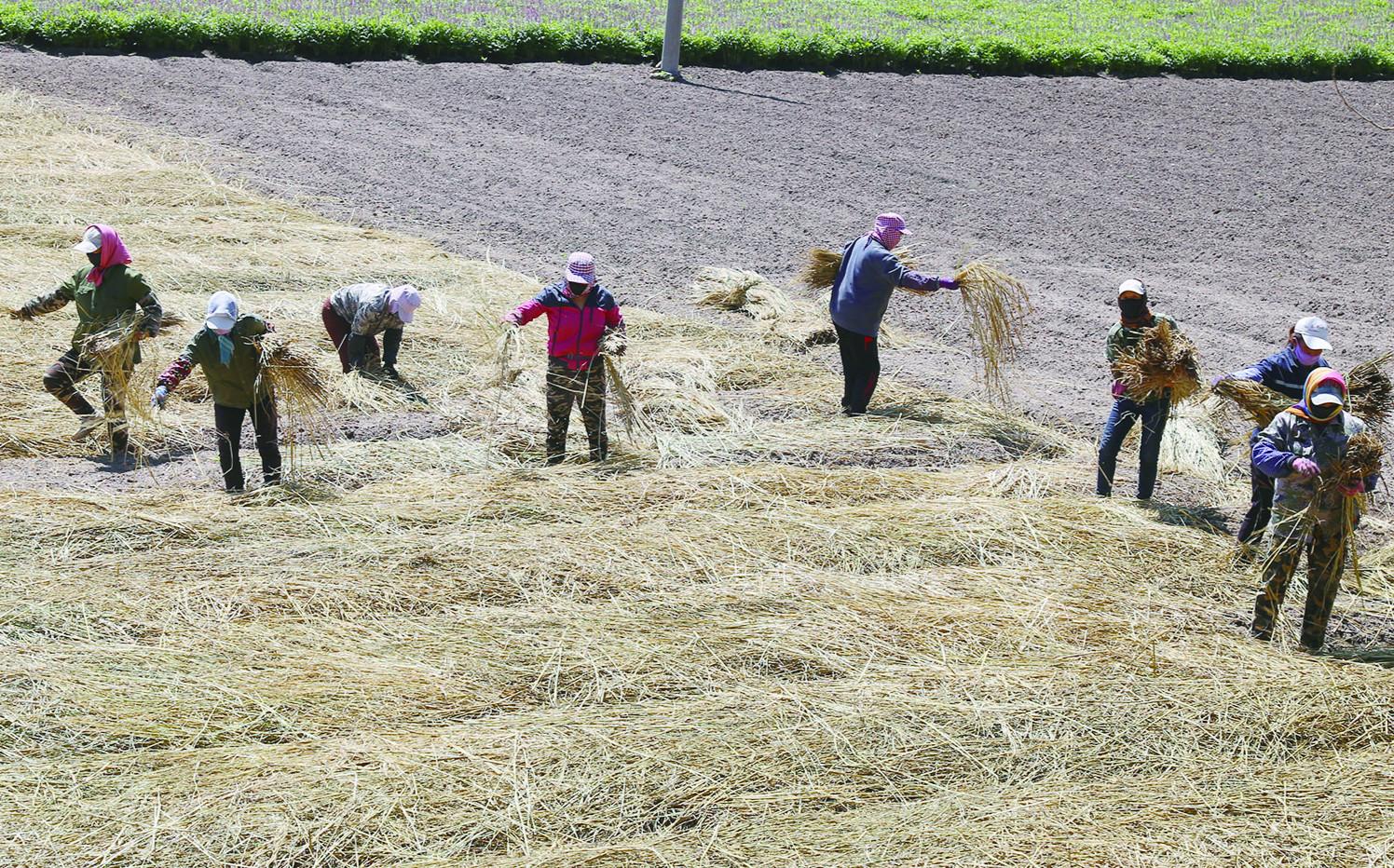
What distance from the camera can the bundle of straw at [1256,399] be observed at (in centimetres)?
679

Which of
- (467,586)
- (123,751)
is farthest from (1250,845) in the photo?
(123,751)

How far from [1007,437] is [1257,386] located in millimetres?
2518

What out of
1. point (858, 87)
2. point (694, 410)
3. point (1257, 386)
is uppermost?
point (858, 87)

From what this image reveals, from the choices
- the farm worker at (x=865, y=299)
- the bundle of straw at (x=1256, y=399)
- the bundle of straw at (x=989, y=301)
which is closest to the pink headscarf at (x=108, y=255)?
the farm worker at (x=865, y=299)

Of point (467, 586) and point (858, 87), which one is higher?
point (858, 87)

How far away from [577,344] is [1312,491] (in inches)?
159

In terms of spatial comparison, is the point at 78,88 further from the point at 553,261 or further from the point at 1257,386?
the point at 1257,386

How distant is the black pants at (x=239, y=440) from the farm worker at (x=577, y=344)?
1.51 meters

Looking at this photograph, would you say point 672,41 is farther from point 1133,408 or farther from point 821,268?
point 1133,408

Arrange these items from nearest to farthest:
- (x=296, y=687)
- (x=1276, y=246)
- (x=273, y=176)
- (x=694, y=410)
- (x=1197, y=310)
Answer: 1. (x=296, y=687)
2. (x=694, y=410)
3. (x=1197, y=310)
4. (x=1276, y=246)
5. (x=273, y=176)

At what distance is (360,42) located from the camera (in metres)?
21.3

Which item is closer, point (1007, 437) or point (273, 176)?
point (1007, 437)

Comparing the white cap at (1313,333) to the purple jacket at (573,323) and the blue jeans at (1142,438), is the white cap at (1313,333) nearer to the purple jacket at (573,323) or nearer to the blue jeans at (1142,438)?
the blue jeans at (1142,438)

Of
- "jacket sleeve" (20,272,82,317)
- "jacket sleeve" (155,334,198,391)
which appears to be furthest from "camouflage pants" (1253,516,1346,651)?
"jacket sleeve" (20,272,82,317)
